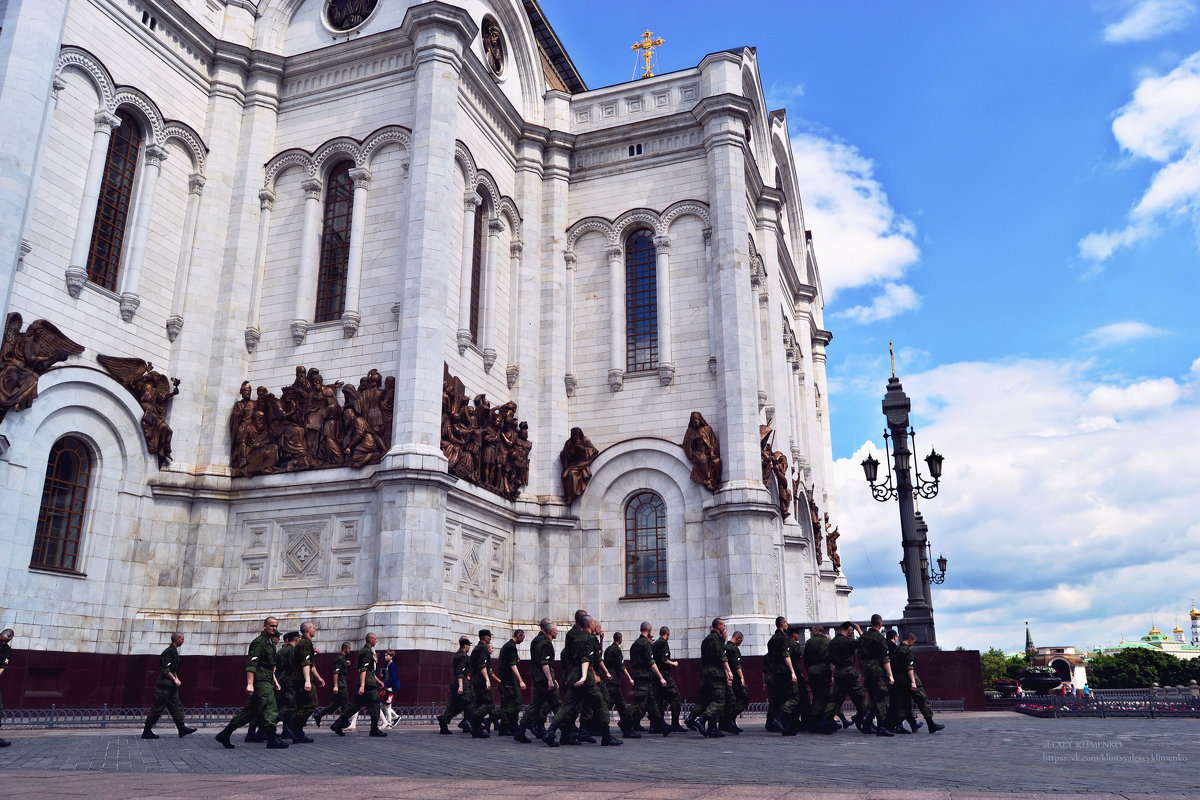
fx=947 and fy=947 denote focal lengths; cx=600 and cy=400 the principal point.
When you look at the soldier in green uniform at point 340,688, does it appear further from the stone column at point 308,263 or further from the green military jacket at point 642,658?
the stone column at point 308,263

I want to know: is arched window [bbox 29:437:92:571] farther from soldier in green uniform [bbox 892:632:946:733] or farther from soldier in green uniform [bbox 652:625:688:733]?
soldier in green uniform [bbox 892:632:946:733]

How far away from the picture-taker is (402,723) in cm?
1811

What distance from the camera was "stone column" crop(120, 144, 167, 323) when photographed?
21.3 metres

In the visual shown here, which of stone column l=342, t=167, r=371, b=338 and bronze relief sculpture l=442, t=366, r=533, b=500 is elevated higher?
stone column l=342, t=167, r=371, b=338

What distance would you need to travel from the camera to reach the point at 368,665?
1461cm

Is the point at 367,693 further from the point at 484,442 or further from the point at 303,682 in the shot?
the point at 484,442

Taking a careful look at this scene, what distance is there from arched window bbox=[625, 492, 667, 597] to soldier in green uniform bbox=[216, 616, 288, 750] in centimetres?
1377

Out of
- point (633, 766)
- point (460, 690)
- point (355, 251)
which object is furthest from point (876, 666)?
point (355, 251)

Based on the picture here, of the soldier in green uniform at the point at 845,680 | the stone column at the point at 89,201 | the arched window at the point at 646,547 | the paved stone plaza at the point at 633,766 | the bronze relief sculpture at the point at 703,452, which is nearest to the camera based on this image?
the paved stone plaza at the point at 633,766

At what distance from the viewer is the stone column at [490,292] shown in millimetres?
25250

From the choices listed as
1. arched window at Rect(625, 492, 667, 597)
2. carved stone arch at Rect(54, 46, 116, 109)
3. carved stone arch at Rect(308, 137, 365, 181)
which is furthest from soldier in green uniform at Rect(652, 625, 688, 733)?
carved stone arch at Rect(54, 46, 116, 109)

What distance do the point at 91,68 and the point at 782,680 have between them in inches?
764

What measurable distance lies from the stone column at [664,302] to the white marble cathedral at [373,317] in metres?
0.07

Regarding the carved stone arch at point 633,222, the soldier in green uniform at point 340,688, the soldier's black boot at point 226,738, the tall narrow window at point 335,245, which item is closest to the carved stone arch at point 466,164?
the tall narrow window at point 335,245
